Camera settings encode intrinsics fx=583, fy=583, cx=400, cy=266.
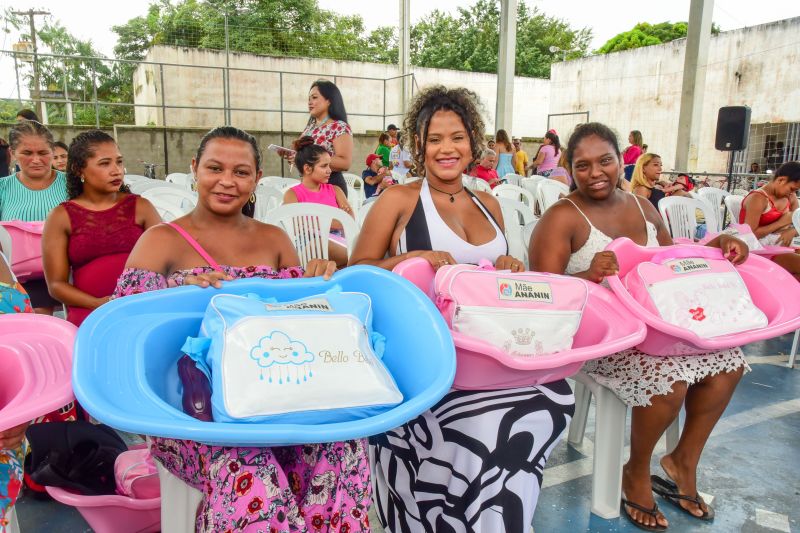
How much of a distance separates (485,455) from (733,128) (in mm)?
9156

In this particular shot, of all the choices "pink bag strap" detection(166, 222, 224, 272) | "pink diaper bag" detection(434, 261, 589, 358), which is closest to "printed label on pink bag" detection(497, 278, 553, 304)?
"pink diaper bag" detection(434, 261, 589, 358)

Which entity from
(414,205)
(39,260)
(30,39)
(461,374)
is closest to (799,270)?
(414,205)

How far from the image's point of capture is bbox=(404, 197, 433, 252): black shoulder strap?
2020mm

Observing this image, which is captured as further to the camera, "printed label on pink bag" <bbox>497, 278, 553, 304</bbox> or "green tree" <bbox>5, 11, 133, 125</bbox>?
"green tree" <bbox>5, 11, 133, 125</bbox>

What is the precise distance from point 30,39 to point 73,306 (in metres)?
28.2

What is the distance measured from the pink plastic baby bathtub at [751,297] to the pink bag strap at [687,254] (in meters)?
0.01

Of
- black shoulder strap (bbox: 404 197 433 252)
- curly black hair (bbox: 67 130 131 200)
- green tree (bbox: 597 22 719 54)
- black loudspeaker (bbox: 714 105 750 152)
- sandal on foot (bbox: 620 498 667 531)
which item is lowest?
sandal on foot (bbox: 620 498 667 531)

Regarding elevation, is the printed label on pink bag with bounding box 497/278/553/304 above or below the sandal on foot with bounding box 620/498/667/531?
above

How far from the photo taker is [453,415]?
162 cm

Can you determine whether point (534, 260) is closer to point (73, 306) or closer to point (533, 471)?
point (533, 471)

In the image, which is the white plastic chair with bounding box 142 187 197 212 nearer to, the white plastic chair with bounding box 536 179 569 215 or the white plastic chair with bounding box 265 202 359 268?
the white plastic chair with bounding box 265 202 359 268

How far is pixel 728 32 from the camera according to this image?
16078 millimetres

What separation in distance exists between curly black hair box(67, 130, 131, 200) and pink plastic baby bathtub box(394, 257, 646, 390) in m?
1.58

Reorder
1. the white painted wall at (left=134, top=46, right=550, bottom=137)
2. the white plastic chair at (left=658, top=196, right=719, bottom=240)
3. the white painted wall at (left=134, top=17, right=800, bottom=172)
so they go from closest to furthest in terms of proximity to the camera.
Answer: the white plastic chair at (left=658, top=196, right=719, bottom=240) < the white painted wall at (left=134, top=46, right=550, bottom=137) < the white painted wall at (left=134, top=17, right=800, bottom=172)
